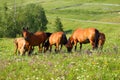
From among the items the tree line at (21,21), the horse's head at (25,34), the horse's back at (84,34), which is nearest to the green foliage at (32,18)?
the tree line at (21,21)

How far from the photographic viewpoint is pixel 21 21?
10831 cm

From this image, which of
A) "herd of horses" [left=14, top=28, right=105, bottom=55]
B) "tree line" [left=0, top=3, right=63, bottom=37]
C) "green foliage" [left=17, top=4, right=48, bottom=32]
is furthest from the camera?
"green foliage" [left=17, top=4, right=48, bottom=32]

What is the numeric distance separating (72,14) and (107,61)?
496ft

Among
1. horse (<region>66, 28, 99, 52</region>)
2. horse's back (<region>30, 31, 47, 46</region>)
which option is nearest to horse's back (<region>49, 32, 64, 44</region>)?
horse's back (<region>30, 31, 47, 46</region>)

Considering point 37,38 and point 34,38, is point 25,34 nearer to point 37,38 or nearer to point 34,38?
point 34,38

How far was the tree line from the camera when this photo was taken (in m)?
99.6

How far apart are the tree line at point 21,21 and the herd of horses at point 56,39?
75.2 meters

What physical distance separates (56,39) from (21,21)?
86762 millimetres

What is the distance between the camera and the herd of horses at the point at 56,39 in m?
21.6

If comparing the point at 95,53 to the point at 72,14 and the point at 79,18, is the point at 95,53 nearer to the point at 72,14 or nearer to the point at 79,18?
the point at 79,18

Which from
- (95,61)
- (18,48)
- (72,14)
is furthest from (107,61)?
(72,14)

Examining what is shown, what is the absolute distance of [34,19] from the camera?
117 meters

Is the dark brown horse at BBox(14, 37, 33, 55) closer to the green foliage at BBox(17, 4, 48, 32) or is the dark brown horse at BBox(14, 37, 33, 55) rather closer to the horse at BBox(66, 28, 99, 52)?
the horse at BBox(66, 28, 99, 52)

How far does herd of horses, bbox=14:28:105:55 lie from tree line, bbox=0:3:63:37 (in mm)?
75244
